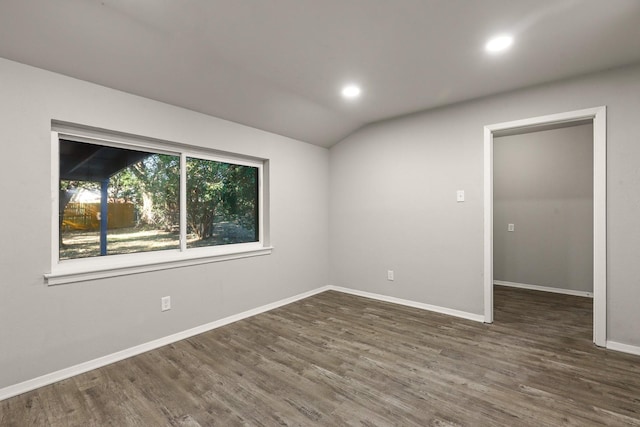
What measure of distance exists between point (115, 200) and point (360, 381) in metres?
2.58

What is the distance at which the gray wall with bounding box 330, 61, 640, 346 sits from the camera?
2.55 m

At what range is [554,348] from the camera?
2.61 metres

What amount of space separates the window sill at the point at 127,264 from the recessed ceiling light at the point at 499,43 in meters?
3.01

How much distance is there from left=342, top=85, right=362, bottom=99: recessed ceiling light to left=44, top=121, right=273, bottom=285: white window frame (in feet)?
4.35

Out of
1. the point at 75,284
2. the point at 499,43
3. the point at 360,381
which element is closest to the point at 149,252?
the point at 75,284

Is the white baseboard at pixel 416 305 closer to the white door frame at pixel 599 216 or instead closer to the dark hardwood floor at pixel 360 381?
the dark hardwood floor at pixel 360 381

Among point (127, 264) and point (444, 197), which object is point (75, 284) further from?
point (444, 197)

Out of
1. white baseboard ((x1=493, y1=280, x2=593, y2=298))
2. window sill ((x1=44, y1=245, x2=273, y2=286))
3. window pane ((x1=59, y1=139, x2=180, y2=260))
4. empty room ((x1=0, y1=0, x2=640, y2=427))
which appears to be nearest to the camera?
empty room ((x1=0, y1=0, x2=640, y2=427))

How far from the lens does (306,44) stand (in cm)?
223

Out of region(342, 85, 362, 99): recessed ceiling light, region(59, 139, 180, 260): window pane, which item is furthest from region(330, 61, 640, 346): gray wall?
region(59, 139, 180, 260): window pane

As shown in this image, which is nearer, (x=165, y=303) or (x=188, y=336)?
(x=165, y=303)

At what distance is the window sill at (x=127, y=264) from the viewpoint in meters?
2.25

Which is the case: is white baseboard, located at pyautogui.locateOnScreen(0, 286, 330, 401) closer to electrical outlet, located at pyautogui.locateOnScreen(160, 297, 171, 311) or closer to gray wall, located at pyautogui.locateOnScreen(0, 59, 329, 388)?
gray wall, located at pyautogui.locateOnScreen(0, 59, 329, 388)

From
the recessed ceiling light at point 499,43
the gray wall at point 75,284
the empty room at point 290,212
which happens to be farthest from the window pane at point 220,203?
the recessed ceiling light at point 499,43
